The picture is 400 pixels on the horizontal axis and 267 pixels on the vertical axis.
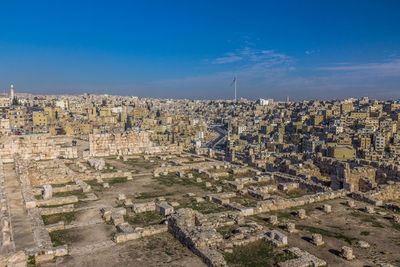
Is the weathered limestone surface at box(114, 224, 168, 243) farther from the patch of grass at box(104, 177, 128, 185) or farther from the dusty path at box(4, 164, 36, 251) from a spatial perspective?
the patch of grass at box(104, 177, 128, 185)

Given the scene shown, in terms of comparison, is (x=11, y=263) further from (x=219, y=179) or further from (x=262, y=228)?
(x=219, y=179)

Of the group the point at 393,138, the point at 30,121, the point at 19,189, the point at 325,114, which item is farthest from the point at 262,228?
the point at 325,114

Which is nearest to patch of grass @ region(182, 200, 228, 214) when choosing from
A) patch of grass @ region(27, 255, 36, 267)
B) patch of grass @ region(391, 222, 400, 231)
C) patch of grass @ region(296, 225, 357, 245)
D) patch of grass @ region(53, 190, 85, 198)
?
patch of grass @ region(296, 225, 357, 245)

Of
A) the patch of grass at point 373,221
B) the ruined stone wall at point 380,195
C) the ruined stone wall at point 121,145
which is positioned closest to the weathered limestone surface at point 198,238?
the patch of grass at point 373,221

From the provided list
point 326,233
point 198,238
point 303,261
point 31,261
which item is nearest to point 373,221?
point 326,233

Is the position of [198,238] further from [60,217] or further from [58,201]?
[58,201]

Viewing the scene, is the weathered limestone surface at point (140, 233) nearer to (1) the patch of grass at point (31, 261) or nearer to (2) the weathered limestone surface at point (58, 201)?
(1) the patch of grass at point (31, 261)

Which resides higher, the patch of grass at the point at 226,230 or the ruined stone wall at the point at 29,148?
the ruined stone wall at the point at 29,148
